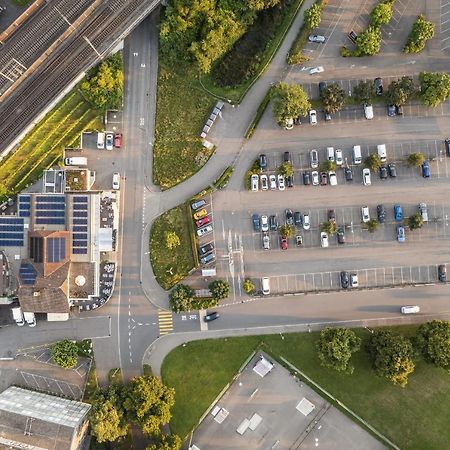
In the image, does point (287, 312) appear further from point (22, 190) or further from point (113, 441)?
point (22, 190)

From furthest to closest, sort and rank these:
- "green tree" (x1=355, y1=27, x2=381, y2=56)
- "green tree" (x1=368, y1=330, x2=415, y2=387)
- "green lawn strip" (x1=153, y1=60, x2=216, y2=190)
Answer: "green lawn strip" (x1=153, y1=60, x2=216, y2=190) < "green tree" (x1=355, y1=27, x2=381, y2=56) < "green tree" (x1=368, y1=330, x2=415, y2=387)

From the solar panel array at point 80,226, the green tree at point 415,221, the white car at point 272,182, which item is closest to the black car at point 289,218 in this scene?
the white car at point 272,182

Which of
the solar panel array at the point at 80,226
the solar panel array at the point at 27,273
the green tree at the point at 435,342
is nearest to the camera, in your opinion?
the green tree at the point at 435,342

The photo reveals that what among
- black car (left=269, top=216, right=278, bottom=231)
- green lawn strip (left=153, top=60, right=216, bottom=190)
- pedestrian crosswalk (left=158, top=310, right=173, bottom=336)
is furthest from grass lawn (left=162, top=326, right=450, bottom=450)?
green lawn strip (left=153, top=60, right=216, bottom=190)

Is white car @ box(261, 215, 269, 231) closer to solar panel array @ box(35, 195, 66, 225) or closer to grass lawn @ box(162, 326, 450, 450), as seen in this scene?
grass lawn @ box(162, 326, 450, 450)

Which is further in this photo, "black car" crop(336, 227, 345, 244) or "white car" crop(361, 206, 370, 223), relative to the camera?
"black car" crop(336, 227, 345, 244)

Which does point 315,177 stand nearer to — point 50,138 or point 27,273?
point 50,138

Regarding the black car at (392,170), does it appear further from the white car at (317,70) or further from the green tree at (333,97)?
the white car at (317,70)

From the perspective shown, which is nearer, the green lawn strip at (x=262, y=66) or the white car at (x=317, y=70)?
the white car at (x=317, y=70)
